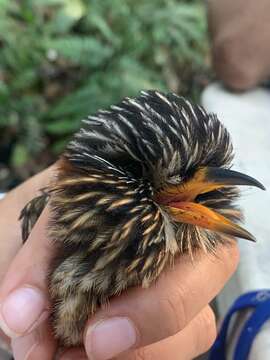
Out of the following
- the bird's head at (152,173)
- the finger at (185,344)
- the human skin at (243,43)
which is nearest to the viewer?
the bird's head at (152,173)

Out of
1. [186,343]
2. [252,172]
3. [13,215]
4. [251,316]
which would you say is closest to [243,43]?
[252,172]

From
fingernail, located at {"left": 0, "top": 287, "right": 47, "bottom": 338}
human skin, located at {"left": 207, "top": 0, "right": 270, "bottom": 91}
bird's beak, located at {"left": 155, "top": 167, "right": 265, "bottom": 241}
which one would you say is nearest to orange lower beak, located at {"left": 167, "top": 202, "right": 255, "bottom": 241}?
bird's beak, located at {"left": 155, "top": 167, "right": 265, "bottom": 241}

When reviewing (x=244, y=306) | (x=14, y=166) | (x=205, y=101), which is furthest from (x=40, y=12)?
(x=244, y=306)

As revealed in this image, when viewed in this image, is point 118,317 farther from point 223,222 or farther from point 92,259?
point 223,222

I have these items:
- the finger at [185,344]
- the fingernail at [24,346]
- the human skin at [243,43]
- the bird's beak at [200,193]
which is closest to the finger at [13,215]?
the fingernail at [24,346]

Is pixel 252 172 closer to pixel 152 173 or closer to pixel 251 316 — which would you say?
pixel 251 316

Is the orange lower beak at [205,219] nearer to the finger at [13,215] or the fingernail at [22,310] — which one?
the fingernail at [22,310]

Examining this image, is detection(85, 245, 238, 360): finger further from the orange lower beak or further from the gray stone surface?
the gray stone surface
